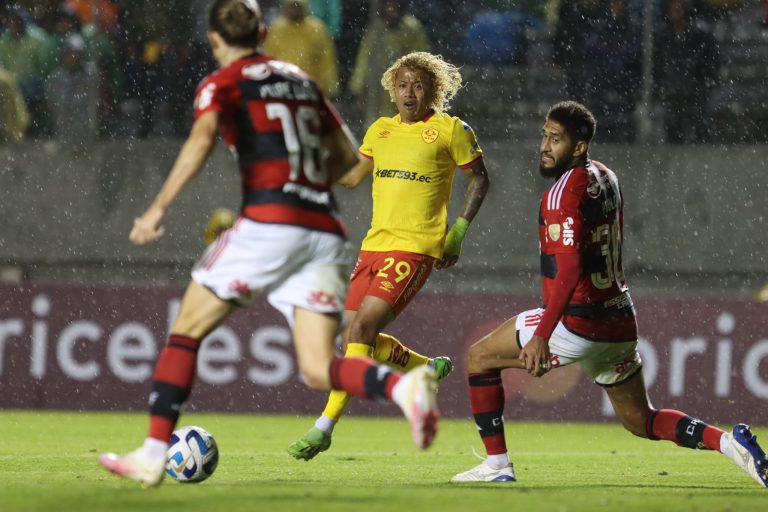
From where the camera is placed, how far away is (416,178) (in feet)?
28.5

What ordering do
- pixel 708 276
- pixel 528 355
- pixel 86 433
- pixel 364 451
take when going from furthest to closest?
pixel 708 276 < pixel 86 433 < pixel 364 451 < pixel 528 355

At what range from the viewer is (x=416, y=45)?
13.9 m

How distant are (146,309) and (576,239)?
626 cm

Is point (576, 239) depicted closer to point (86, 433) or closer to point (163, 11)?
point (86, 433)

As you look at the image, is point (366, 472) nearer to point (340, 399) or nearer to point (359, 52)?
point (340, 399)

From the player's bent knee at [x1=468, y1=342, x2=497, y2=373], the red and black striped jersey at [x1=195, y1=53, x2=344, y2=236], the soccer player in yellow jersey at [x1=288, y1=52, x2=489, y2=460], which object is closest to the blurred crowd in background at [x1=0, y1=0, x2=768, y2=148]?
the soccer player in yellow jersey at [x1=288, y1=52, x2=489, y2=460]

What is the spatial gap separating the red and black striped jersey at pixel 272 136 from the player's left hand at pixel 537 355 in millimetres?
1318

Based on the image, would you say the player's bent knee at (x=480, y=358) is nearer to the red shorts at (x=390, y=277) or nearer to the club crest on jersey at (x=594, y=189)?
the club crest on jersey at (x=594, y=189)

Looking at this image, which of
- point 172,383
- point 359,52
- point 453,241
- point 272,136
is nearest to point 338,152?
point 272,136

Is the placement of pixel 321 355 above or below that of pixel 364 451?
above

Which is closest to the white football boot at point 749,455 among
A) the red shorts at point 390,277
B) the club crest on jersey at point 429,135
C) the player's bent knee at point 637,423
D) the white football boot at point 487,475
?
the player's bent knee at point 637,423

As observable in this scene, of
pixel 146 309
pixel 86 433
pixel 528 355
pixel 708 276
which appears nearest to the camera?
pixel 528 355

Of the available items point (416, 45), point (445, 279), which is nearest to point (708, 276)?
point (445, 279)

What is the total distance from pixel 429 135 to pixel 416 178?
0.28 metres
